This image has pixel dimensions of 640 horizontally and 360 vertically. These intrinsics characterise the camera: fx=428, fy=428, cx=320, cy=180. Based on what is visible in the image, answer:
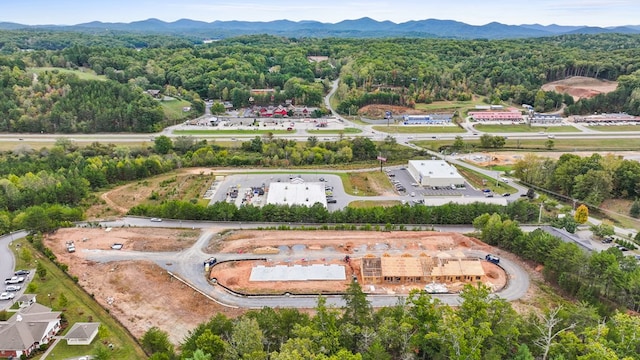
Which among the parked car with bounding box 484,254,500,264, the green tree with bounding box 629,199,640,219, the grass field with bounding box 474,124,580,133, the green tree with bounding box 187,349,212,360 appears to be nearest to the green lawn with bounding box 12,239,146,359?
the green tree with bounding box 187,349,212,360

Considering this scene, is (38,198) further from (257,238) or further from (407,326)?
(407,326)

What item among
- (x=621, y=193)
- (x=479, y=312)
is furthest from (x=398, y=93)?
(x=479, y=312)

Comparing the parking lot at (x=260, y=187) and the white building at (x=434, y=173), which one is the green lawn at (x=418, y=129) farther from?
the parking lot at (x=260, y=187)

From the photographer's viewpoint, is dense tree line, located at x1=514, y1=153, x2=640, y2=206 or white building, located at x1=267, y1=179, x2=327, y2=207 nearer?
white building, located at x1=267, y1=179, x2=327, y2=207

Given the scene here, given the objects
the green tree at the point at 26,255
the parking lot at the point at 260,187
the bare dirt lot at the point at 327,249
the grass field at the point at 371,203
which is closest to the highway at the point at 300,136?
the parking lot at the point at 260,187

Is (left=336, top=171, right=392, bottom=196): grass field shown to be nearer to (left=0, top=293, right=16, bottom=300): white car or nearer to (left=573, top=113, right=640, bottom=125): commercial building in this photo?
(left=0, top=293, right=16, bottom=300): white car
